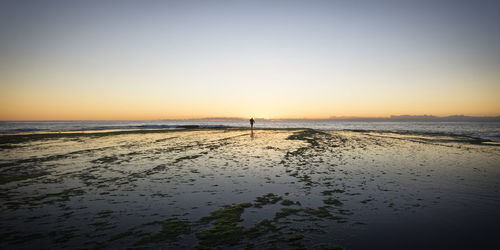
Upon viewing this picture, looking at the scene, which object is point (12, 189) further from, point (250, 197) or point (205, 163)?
point (250, 197)

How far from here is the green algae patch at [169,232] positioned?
17.3 ft

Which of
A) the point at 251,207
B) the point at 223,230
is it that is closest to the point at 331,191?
the point at 251,207

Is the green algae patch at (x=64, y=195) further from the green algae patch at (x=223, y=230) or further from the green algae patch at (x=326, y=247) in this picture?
the green algae patch at (x=326, y=247)

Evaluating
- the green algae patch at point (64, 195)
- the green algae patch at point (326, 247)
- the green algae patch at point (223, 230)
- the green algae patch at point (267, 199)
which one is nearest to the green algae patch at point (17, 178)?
the green algae patch at point (64, 195)

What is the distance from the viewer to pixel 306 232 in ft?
18.5

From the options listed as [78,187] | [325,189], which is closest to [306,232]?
[325,189]

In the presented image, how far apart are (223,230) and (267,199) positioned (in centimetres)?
280

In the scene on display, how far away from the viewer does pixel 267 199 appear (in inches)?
324

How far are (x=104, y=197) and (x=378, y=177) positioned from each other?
11990 mm

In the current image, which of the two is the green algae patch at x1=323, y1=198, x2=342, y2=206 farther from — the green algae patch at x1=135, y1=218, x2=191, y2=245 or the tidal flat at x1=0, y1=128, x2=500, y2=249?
the green algae patch at x1=135, y1=218, x2=191, y2=245

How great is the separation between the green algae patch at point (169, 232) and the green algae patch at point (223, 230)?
0.49 meters

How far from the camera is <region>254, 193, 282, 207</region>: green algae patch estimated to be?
25.7 ft

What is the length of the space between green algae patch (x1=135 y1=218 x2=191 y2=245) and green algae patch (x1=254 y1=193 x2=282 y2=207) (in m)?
2.54

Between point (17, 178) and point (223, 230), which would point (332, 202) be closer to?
point (223, 230)
